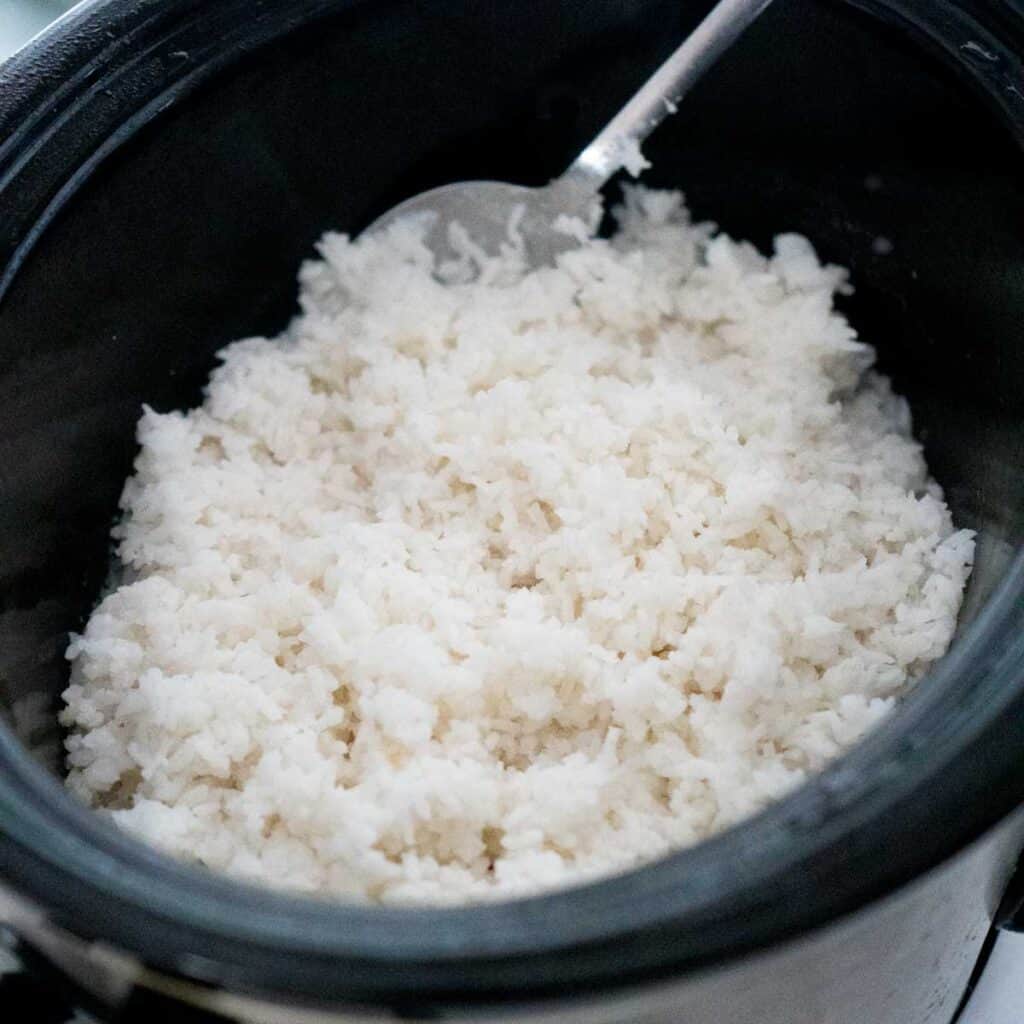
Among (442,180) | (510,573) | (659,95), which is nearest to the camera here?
(510,573)

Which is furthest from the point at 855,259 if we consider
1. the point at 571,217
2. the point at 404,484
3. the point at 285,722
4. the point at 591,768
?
the point at 285,722

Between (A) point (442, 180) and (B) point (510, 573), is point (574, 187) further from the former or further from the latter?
(B) point (510, 573)

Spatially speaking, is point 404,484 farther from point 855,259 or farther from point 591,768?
point 855,259

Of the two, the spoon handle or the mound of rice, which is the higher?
the spoon handle

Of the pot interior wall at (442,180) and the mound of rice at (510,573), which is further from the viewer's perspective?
the pot interior wall at (442,180)

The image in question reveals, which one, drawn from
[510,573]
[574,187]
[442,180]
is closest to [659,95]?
[574,187]

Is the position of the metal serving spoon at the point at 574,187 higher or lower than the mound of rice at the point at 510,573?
higher

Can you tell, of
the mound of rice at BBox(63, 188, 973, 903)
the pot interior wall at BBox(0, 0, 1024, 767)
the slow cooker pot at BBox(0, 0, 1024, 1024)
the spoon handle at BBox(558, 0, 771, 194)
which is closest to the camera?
the slow cooker pot at BBox(0, 0, 1024, 1024)
